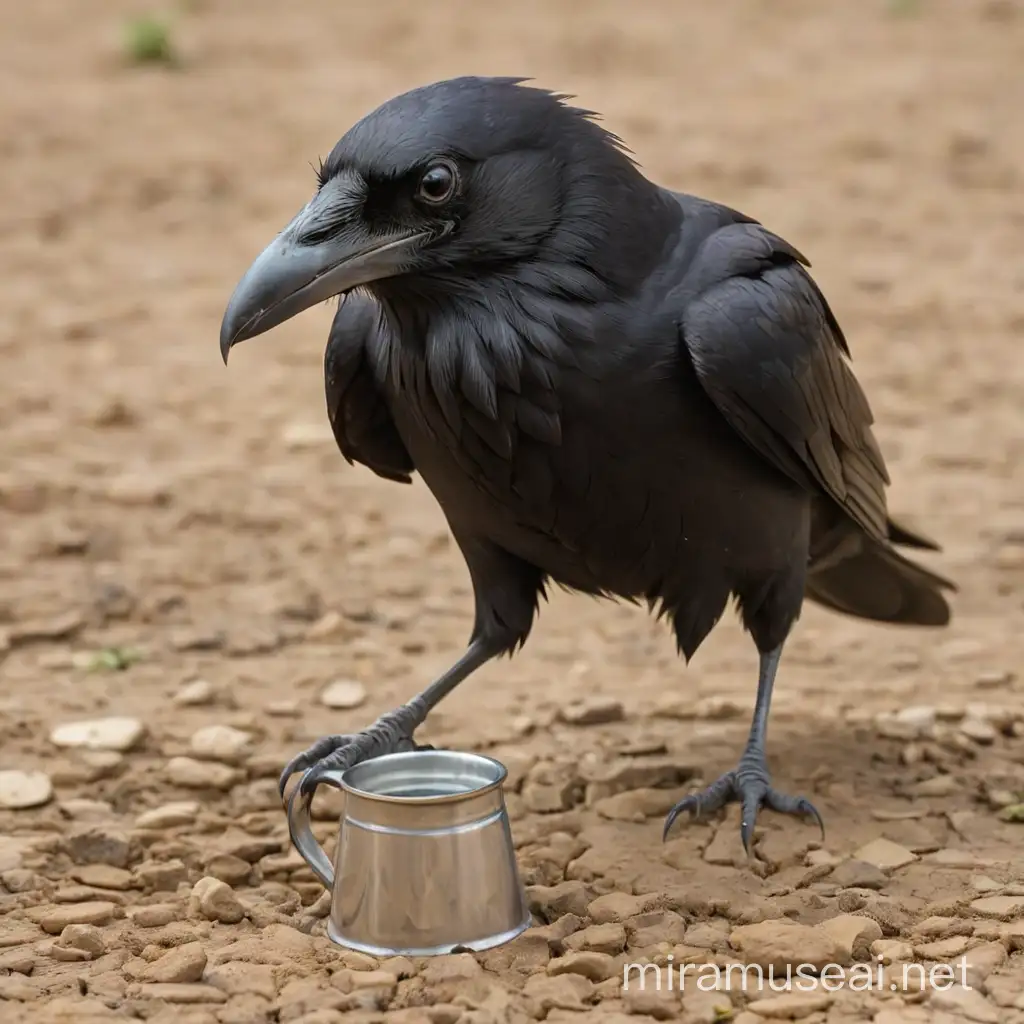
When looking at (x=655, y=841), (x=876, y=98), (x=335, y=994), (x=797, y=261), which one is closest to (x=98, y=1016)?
(x=335, y=994)

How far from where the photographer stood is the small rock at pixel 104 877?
409 cm

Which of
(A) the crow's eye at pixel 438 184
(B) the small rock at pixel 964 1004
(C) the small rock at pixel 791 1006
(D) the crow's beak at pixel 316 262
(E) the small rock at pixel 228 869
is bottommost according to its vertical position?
(E) the small rock at pixel 228 869

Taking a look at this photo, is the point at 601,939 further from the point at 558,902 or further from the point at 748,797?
the point at 748,797

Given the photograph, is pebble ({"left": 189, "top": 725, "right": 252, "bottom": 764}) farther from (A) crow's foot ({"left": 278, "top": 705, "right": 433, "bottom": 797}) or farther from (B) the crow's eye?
(B) the crow's eye

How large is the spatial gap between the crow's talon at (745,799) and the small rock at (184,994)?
139cm

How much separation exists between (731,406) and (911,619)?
5.56 ft

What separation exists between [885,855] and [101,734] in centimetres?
227

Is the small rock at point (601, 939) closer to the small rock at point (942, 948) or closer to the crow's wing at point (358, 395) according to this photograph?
the small rock at point (942, 948)

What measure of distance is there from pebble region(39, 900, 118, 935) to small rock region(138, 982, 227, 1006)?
0.46m

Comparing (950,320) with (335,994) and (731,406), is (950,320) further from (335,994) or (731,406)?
(335,994)

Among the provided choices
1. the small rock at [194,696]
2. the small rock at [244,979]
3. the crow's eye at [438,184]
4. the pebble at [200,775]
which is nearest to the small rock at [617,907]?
the small rock at [244,979]

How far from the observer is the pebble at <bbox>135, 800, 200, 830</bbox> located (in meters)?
4.40

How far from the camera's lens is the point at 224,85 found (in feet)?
44.0

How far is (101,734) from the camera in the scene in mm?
4922
